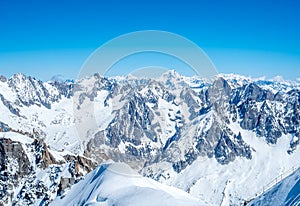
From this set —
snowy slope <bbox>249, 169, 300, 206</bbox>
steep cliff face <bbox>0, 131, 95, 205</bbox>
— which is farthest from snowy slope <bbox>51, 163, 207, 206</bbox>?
steep cliff face <bbox>0, 131, 95, 205</bbox>

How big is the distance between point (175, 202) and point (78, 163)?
59337 millimetres

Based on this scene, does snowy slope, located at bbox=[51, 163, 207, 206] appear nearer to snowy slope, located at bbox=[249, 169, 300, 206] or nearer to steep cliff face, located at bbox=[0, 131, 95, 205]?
snowy slope, located at bbox=[249, 169, 300, 206]

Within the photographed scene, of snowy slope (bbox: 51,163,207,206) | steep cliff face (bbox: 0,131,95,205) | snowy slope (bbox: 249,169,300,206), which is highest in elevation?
snowy slope (bbox: 249,169,300,206)

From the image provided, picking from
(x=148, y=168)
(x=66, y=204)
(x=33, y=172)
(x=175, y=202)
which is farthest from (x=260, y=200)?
(x=33, y=172)

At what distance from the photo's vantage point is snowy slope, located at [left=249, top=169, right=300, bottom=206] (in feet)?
105

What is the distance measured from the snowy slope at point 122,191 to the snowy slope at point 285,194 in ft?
36.5

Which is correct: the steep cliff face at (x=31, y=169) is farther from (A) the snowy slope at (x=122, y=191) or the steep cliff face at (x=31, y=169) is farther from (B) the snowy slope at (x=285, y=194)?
(B) the snowy slope at (x=285, y=194)

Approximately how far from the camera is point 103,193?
192 feet

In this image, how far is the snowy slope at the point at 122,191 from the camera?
4909 cm

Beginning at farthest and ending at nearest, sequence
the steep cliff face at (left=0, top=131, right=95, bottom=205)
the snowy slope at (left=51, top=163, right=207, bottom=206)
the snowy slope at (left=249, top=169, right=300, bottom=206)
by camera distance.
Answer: the steep cliff face at (left=0, top=131, right=95, bottom=205) → the snowy slope at (left=51, top=163, right=207, bottom=206) → the snowy slope at (left=249, top=169, right=300, bottom=206)

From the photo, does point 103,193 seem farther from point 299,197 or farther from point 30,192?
point 30,192

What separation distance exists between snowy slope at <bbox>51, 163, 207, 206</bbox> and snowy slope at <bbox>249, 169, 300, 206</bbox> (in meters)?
11.1

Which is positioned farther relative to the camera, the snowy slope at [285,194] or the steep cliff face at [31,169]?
the steep cliff face at [31,169]

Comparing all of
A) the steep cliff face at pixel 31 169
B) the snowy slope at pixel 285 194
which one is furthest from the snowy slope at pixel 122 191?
the steep cliff face at pixel 31 169
